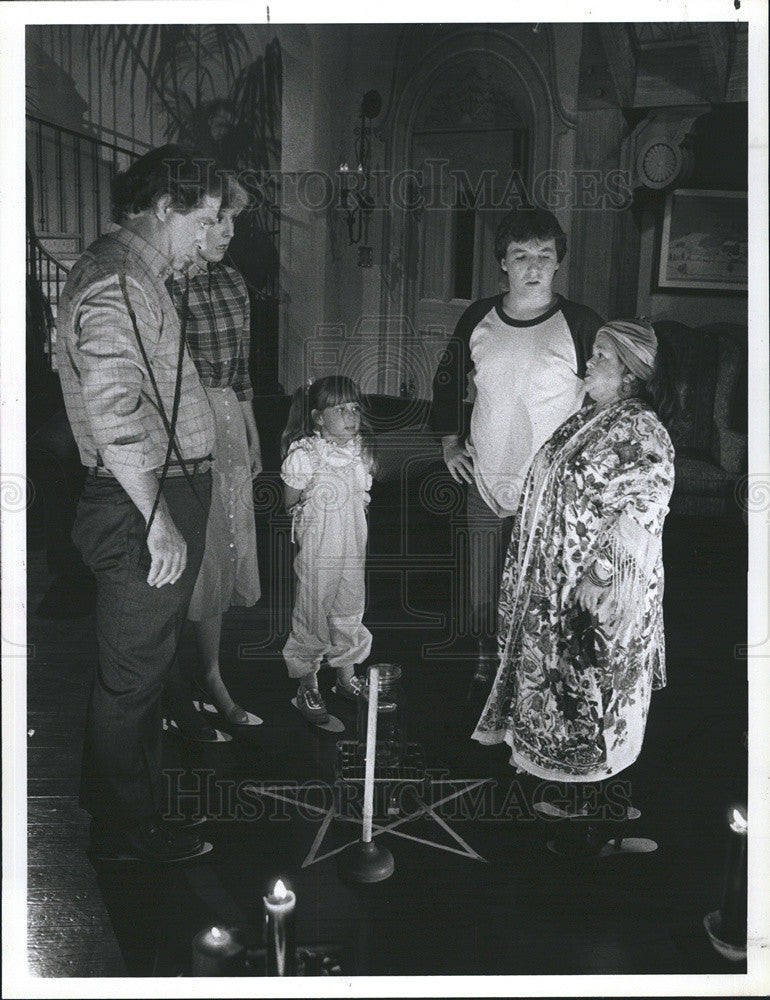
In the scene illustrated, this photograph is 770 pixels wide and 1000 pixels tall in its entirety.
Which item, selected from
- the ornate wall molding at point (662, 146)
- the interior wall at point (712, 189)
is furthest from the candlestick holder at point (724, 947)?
the ornate wall molding at point (662, 146)

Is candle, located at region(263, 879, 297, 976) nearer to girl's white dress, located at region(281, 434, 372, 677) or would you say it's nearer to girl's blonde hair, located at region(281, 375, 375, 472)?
girl's white dress, located at region(281, 434, 372, 677)

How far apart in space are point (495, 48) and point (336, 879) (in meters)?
1.69

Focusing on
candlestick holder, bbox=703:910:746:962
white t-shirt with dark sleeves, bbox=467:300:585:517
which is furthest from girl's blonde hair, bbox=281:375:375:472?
candlestick holder, bbox=703:910:746:962

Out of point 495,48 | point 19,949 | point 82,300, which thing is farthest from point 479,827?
point 495,48

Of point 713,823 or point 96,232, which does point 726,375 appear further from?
point 96,232

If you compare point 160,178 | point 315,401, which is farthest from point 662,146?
point 160,178

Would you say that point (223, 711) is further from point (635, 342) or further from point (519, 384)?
point (635, 342)

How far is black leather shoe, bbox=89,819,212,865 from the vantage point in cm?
233

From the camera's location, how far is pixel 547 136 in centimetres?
228

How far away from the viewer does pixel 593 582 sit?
238 centimetres

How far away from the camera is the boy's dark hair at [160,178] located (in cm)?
224

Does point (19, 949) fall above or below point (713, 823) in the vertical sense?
below

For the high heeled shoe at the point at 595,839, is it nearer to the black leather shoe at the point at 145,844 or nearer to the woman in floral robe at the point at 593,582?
the woman in floral robe at the point at 593,582

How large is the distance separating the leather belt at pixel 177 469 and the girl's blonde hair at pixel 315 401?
0.16m
